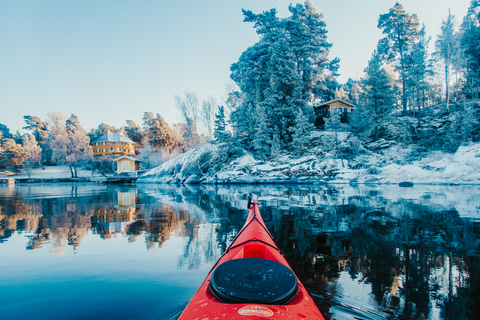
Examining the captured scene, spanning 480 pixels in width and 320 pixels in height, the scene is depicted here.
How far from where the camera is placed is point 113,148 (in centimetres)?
6600

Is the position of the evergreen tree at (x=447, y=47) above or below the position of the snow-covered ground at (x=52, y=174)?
A: above

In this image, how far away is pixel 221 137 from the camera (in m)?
36.3

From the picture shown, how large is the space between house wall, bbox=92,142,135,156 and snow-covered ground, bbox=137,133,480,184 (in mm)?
29200

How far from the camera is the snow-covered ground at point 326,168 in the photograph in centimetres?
2259

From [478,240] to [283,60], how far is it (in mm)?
31662

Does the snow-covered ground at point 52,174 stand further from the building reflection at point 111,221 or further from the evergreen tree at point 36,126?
the building reflection at point 111,221

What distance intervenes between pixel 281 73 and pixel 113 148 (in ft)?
168

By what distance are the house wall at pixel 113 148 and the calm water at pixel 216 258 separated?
60.4 meters

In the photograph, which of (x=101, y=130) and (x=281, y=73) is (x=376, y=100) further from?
(x=101, y=130)

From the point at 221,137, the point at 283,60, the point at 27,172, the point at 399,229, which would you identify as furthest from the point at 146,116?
the point at 399,229

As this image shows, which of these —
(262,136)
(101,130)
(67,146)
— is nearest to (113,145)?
(67,146)

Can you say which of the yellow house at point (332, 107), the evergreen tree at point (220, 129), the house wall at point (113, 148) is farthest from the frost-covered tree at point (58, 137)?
the yellow house at point (332, 107)

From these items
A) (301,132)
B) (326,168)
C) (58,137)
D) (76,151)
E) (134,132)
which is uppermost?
(134,132)

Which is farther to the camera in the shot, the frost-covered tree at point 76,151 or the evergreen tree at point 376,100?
the frost-covered tree at point 76,151
